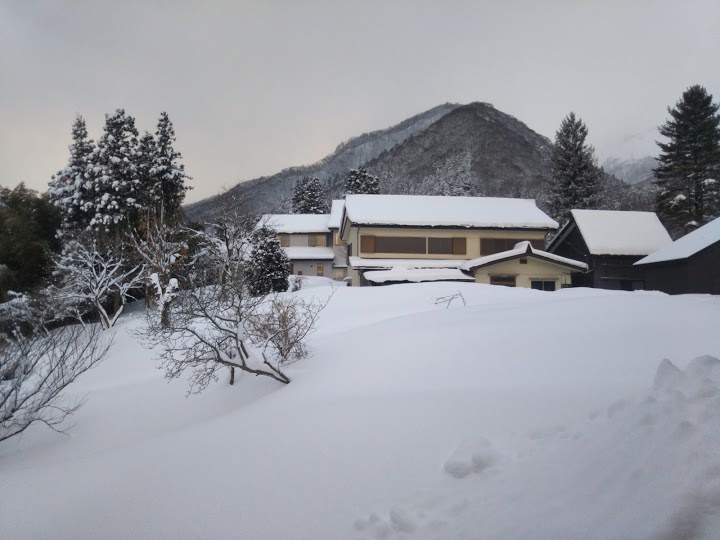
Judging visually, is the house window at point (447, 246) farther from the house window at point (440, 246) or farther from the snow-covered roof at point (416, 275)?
the snow-covered roof at point (416, 275)

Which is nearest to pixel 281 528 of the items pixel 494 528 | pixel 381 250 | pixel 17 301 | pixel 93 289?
pixel 494 528

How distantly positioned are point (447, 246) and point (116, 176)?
2290 cm

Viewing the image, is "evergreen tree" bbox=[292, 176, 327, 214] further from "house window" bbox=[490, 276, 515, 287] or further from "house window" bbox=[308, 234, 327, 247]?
"house window" bbox=[490, 276, 515, 287]

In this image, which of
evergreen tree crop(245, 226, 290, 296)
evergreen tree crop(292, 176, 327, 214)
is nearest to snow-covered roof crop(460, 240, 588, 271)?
evergreen tree crop(245, 226, 290, 296)

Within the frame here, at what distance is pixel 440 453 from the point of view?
13.5 ft

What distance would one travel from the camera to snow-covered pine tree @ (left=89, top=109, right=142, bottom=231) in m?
27.2

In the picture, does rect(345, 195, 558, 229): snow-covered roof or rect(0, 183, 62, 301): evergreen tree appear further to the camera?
rect(345, 195, 558, 229): snow-covered roof

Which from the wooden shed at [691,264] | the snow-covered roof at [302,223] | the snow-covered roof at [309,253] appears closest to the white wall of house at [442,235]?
the wooden shed at [691,264]

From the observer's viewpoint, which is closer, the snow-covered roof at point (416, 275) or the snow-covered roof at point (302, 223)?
the snow-covered roof at point (416, 275)

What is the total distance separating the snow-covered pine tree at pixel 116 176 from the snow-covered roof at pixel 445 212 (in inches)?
583

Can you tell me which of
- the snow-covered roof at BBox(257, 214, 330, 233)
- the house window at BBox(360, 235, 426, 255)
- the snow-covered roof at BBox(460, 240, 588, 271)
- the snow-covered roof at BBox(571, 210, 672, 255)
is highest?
the snow-covered roof at BBox(257, 214, 330, 233)

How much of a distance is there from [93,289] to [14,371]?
16.7 meters

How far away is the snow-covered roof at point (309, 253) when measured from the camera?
Result: 41188mm

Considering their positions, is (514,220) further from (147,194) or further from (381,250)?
(147,194)
